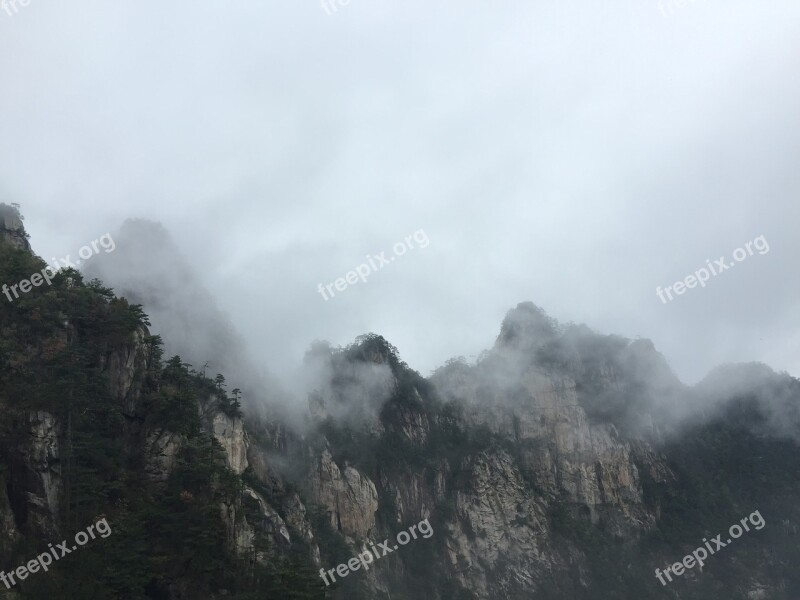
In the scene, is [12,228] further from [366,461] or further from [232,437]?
[366,461]

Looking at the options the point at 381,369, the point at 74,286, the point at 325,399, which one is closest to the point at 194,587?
the point at 74,286

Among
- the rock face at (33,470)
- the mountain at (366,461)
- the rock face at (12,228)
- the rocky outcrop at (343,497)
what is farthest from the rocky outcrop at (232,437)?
the rock face at (12,228)

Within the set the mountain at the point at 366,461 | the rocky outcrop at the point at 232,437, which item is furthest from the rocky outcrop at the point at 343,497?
the rocky outcrop at the point at 232,437

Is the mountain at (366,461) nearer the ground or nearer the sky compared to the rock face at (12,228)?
nearer the ground

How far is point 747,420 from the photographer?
485 feet

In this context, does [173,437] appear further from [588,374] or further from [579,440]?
[588,374]

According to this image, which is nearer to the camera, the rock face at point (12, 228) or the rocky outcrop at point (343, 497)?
the rock face at point (12, 228)

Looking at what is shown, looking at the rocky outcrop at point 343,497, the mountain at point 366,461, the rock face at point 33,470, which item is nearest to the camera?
Result: the rock face at point 33,470

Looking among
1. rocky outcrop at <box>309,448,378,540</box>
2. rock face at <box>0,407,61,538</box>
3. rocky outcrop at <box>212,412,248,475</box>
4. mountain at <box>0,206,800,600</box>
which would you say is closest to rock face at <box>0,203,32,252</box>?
mountain at <box>0,206,800,600</box>

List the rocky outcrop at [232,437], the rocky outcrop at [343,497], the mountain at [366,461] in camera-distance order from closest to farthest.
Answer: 1. the mountain at [366,461]
2. the rocky outcrop at [232,437]
3. the rocky outcrop at [343,497]

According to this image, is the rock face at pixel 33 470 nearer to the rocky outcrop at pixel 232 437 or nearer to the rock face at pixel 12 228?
the rocky outcrop at pixel 232 437

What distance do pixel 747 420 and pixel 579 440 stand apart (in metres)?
46.2

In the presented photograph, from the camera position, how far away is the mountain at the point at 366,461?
5522 centimetres

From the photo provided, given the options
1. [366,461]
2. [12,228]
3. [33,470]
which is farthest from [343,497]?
[12,228]
